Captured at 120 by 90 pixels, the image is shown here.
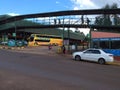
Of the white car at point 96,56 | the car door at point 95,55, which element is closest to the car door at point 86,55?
the white car at point 96,56

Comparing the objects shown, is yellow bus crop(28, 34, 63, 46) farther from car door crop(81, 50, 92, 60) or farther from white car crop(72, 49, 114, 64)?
car door crop(81, 50, 92, 60)

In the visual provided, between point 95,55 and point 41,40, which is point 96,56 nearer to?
point 95,55

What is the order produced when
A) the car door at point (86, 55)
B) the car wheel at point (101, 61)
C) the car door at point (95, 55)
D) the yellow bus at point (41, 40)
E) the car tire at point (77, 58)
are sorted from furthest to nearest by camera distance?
the yellow bus at point (41, 40) < the car tire at point (77, 58) < the car door at point (86, 55) < the car door at point (95, 55) < the car wheel at point (101, 61)

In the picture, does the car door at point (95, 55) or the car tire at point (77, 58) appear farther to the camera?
the car tire at point (77, 58)

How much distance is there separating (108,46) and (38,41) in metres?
51.6

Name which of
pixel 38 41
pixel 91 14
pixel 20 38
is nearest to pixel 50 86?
pixel 91 14

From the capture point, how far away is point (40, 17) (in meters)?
63.8

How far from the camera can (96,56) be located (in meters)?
30.9

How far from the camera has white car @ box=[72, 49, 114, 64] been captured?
30.3m

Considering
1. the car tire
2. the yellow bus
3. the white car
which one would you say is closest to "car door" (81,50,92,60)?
the white car

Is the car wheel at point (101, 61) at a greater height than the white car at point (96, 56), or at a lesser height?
lesser

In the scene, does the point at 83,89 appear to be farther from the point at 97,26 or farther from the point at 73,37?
the point at 73,37

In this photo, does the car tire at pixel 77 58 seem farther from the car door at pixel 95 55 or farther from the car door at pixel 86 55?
the car door at pixel 95 55

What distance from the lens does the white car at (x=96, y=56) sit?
30.3 meters
